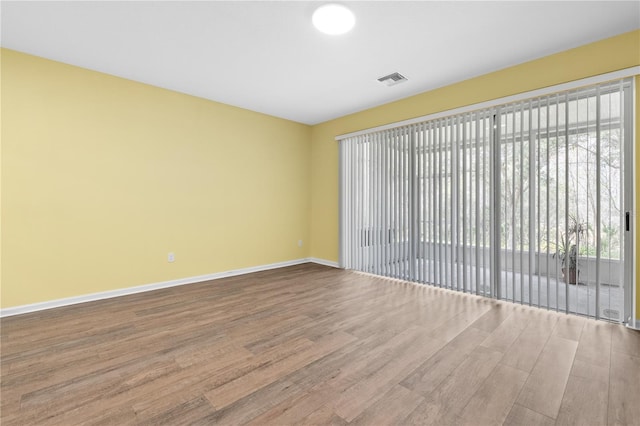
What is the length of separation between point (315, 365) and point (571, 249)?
279 centimetres

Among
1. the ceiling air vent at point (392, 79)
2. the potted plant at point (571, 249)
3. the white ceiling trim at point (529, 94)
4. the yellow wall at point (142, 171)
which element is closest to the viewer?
the white ceiling trim at point (529, 94)

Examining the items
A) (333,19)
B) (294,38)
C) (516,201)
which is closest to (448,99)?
(516,201)

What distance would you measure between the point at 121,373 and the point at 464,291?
3540mm

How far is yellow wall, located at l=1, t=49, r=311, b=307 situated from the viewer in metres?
2.99

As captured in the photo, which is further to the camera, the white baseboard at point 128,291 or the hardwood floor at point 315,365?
the white baseboard at point 128,291

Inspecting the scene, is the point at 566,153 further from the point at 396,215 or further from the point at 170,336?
the point at 170,336

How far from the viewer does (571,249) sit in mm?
2873

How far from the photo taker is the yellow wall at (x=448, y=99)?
270 centimetres

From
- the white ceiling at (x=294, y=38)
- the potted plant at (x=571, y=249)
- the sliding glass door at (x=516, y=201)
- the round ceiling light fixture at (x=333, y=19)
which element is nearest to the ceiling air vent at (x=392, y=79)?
the white ceiling at (x=294, y=38)

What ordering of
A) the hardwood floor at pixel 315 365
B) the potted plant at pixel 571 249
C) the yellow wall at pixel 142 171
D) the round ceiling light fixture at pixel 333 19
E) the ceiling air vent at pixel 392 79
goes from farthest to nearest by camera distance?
1. the ceiling air vent at pixel 392 79
2. the yellow wall at pixel 142 171
3. the potted plant at pixel 571 249
4. the round ceiling light fixture at pixel 333 19
5. the hardwood floor at pixel 315 365

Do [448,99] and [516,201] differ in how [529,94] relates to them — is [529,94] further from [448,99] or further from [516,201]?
[516,201]

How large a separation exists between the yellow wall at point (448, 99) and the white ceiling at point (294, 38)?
0.36 feet

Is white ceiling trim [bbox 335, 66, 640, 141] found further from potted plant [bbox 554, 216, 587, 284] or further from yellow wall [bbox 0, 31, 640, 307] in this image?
potted plant [bbox 554, 216, 587, 284]

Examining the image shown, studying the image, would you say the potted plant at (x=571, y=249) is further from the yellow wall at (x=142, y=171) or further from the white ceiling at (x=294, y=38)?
the white ceiling at (x=294, y=38)
